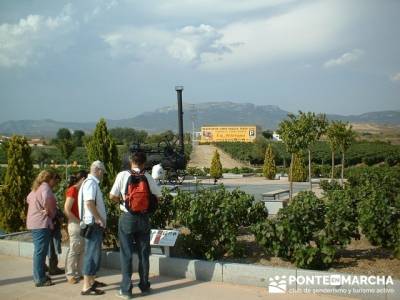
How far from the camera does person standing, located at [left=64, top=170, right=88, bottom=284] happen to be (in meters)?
5.98

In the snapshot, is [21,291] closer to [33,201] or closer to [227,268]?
[33,201]

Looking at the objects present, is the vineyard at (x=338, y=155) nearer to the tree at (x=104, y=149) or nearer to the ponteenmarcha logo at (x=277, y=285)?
the tree at (x=104, y=149)

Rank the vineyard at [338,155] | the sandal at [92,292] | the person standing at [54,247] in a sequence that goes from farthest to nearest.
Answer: the vineyard at [338,155], the person standing at [54,247], the sandal at [92,292]

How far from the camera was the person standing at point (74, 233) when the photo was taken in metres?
5.98

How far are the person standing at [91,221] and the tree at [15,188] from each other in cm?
405

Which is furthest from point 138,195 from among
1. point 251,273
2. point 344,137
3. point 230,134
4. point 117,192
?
point 230,134

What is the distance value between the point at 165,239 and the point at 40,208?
5.83ft

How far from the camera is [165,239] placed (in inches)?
253

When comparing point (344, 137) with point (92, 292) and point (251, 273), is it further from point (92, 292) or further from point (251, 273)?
point (92, 292)

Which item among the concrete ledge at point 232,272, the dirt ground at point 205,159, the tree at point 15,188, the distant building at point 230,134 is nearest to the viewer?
the concrete ledge at point 232,272

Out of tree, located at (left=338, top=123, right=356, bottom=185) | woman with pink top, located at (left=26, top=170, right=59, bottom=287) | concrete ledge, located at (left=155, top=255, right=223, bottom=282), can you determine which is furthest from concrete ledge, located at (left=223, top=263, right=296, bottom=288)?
tree, located at (left=338, top=123, right=356, bottom=185)

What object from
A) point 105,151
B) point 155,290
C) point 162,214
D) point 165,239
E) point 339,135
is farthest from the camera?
point 339,135

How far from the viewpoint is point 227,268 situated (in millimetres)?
5887

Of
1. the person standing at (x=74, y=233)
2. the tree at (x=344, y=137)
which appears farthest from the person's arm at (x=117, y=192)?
the tree at (x=344, y=137)
